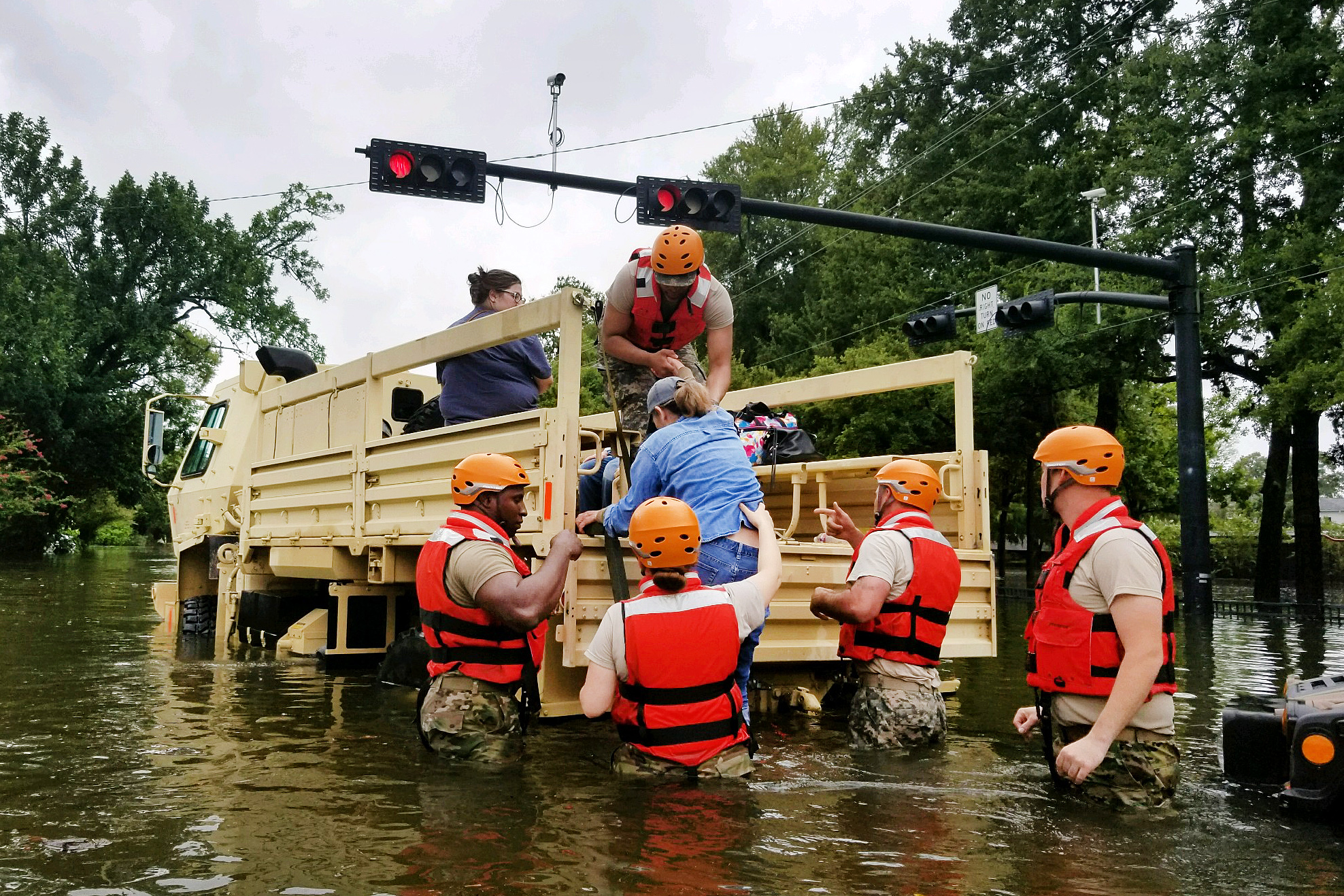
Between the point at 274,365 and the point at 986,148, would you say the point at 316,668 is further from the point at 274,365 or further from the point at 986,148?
the point at 986,148

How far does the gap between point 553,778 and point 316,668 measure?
4140 millimetres

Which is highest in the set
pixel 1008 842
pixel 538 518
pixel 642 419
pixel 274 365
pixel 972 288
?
pixel 972 288

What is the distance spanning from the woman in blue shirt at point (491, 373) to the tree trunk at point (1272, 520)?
17970mm

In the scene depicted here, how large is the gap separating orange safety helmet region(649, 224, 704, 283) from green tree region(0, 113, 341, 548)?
35.2 m

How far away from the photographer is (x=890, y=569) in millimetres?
5727

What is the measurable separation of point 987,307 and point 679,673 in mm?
11651

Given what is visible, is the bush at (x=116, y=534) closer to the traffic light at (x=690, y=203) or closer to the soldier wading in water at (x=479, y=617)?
the traffic light at (x=690, y=203)

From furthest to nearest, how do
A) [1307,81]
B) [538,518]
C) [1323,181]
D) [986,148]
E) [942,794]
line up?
[986,148] < [1307,81] < [1323,181] < [538,518] < [942,794]

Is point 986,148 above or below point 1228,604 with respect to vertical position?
above

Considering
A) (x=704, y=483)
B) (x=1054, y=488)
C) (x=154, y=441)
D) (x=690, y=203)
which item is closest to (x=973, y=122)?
(x=690, y=203)

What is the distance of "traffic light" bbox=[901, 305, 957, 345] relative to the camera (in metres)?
15.0

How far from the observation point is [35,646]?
10.6m

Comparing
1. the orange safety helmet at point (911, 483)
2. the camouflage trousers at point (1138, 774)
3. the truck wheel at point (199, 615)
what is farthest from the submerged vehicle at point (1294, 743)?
the truck wheel at point (199, 615)

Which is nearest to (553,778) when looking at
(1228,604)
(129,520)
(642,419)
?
(642,419)
